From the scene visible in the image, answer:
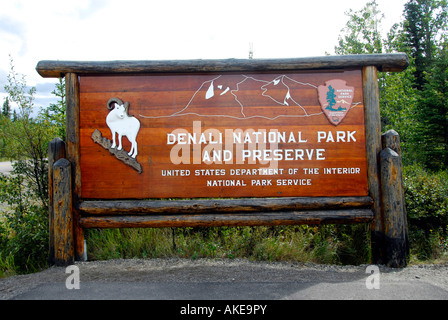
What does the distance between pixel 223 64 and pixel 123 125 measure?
5.86ft

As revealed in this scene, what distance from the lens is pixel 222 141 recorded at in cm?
519

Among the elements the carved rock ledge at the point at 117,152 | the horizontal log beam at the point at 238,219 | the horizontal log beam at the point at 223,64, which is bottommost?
the horizontal log beam at the point at 238,219

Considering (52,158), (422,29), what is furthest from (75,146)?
(422,29)

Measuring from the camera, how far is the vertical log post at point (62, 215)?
16.3ft

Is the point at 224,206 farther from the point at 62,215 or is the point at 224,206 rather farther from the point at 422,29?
the point at 422,29

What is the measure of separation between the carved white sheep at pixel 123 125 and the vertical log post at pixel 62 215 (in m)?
0.82

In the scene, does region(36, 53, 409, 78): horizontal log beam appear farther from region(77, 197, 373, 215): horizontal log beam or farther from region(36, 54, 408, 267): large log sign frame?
region(77, 197, 373, 215): horizontal log beam

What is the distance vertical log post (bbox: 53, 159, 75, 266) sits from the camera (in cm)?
496

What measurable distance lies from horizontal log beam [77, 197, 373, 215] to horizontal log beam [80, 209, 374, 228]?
0.07 m

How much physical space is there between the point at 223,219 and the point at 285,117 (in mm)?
1815

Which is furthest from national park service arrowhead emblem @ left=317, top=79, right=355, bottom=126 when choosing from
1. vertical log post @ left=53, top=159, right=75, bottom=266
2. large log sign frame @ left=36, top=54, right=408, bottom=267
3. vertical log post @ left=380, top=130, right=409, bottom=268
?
vertical log post @ left=53, top=159, right=75, bottom=266

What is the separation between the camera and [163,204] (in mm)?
5086

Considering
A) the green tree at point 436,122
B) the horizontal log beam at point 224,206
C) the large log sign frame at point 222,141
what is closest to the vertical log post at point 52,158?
the large log sign frame at point 222,141

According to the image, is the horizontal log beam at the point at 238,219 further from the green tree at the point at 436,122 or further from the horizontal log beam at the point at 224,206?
the green tree at the point at 436,122
